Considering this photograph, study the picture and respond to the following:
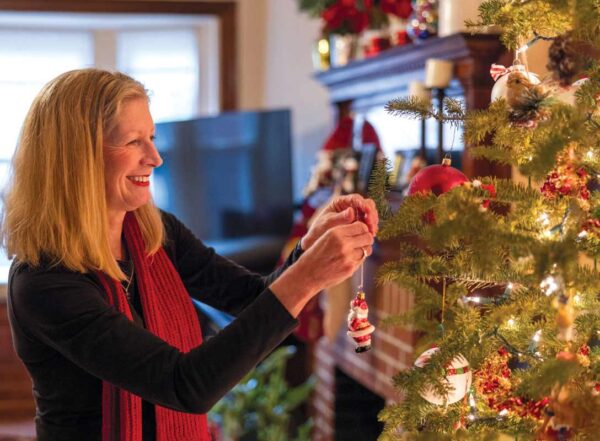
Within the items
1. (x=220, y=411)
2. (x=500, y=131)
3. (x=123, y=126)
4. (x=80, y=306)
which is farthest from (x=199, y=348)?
(x=220, y=411)

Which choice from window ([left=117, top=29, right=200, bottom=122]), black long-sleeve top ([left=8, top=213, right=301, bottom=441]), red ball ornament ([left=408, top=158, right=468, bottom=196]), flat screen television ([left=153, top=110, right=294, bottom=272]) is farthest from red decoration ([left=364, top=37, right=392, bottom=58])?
window ([left=117, top=29, right=200, bottom=122])

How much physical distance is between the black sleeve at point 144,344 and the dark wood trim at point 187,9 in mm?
3101

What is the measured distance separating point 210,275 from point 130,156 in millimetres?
348

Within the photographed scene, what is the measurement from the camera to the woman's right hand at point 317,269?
1236 mm

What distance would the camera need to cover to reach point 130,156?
146cm

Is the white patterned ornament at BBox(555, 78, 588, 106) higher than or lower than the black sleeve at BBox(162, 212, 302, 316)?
higher

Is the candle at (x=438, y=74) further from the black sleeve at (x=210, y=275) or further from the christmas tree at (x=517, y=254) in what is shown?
the christmas tree at (x=517, y=254)

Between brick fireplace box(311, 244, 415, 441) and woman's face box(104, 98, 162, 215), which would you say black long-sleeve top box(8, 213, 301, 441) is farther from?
brick fireplace box(311, 244, 415, 441)

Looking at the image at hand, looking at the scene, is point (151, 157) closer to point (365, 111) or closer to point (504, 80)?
point (504, 80)

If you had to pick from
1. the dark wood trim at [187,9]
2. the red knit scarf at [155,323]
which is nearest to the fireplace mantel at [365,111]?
the red knit scarf at [155,323]

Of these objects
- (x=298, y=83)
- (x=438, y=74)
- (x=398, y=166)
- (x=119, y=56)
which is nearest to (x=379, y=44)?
(x=398, y=166)

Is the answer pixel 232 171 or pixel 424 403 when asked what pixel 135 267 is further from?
pixel 232 171

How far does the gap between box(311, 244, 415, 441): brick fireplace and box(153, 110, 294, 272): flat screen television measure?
1.74 feet

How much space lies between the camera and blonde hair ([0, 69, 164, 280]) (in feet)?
4.63
